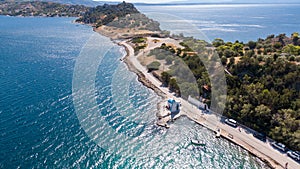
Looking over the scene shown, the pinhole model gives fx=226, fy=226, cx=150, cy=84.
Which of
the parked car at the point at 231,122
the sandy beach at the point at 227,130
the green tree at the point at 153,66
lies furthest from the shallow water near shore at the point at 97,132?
the green tree at the point at 153,66

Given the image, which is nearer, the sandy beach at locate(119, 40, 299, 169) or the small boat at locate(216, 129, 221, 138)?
the sandy beach at locate(119, 40, 299, 169)

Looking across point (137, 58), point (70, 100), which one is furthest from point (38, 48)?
point (70, 100)

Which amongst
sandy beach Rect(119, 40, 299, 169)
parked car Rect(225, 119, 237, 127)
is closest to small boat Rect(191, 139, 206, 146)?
sandy beach Rect(119, 40, 299, 169)

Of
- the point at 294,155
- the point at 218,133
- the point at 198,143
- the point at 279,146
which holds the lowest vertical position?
the point at 198,143

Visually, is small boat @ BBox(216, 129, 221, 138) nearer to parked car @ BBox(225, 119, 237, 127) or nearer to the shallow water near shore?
the shallow water near shore

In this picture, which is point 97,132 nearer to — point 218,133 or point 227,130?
point 218,133

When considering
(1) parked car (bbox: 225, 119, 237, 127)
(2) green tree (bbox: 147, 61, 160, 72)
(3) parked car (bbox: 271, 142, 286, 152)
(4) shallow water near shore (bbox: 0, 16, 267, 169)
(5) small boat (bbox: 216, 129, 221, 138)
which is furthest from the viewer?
(2) green tree (bbox: 147, 61, 160, 72)

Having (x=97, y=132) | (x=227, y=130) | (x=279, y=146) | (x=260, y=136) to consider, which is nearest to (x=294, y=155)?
(x=279, y=146)
